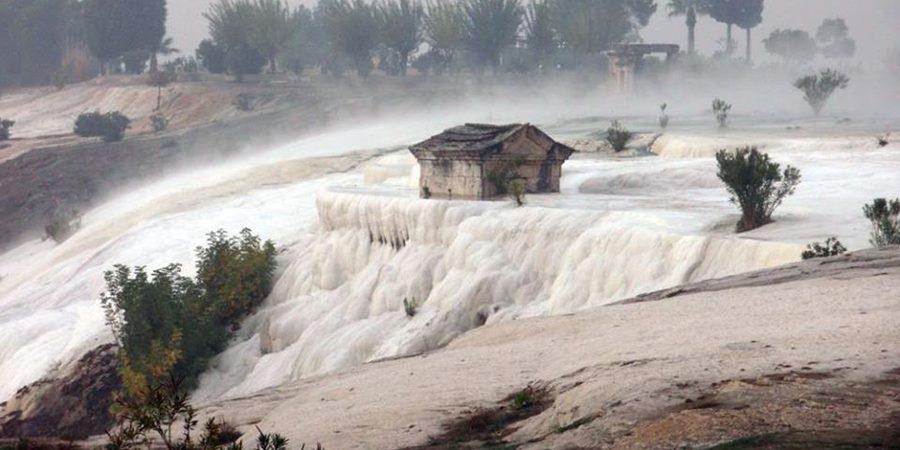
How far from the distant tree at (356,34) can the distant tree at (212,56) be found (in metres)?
7.45

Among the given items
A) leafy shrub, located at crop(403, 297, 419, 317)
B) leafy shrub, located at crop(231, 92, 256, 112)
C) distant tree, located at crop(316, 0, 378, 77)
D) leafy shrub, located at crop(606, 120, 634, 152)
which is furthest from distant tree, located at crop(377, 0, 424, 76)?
leafy shrub, located at crop(403, 297, 419, 317)

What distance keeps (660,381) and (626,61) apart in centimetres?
6813

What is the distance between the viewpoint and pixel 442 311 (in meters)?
23.3

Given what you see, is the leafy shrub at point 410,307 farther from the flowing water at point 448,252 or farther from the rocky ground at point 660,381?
the rocky ground at point 660,381

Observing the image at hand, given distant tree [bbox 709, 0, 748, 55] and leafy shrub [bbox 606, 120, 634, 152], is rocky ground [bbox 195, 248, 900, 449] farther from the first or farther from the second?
distant tree [bbox 709, 0, 748, 55]

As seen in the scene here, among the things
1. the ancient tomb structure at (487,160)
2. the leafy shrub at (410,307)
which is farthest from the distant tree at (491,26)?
the leafy shrub at (410,307)

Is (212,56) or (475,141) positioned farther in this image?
(212,56)

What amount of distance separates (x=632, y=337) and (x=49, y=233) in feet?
134

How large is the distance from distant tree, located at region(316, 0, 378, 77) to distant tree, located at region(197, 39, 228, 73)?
7455 millimetres

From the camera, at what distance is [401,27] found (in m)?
90.7

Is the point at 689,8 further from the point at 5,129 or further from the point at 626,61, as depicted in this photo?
the point at 5,129

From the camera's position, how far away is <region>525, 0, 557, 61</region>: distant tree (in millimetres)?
93062

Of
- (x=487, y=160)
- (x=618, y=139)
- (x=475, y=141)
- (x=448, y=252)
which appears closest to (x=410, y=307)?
(x=448, y=252)

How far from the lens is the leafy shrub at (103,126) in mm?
71562
